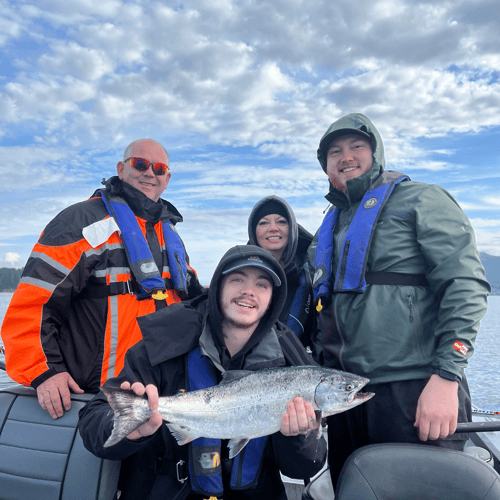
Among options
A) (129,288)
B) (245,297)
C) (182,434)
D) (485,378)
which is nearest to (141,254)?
(129,288)

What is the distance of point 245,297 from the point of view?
122 inches

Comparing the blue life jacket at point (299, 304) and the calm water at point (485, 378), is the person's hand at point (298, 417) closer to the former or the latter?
the blue life jacket at point (299, 304)

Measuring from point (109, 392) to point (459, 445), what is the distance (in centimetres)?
256

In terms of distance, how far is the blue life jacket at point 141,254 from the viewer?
3816 millimetres

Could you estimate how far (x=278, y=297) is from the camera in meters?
3.31

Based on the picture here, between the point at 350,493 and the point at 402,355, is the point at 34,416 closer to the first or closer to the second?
the point at 350,493

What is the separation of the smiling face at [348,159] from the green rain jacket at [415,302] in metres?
0.47

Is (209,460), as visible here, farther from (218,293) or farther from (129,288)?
(129,288)

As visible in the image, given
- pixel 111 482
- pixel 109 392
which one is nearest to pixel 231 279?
pixel 109 392

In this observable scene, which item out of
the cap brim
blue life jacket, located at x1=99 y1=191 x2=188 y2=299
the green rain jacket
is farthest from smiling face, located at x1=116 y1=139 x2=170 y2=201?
the green rain jacket

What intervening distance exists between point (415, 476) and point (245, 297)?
1565 mm

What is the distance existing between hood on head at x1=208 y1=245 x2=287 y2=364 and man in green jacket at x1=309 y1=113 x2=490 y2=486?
568mm

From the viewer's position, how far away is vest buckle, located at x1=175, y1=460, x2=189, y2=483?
2.84m

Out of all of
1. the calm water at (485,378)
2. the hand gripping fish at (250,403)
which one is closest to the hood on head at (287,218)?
the hand gripping fish at (250,403)
